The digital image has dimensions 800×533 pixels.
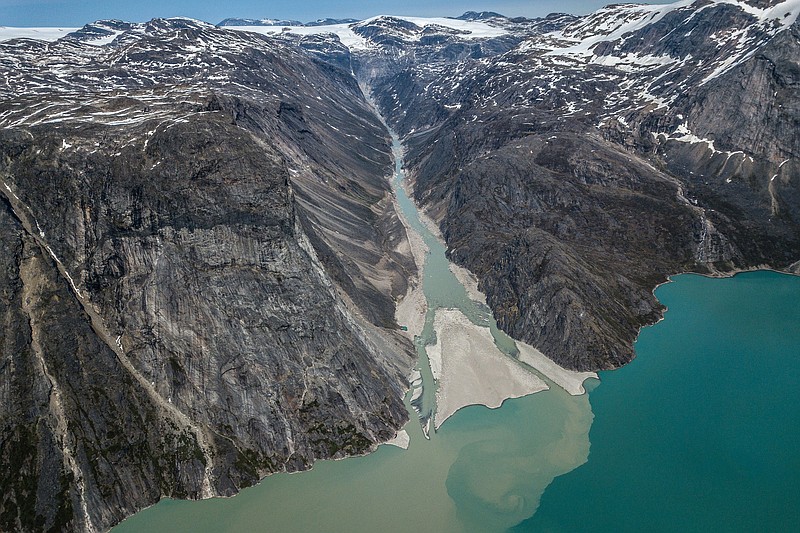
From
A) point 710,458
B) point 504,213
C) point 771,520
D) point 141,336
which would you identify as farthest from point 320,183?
point 771,520

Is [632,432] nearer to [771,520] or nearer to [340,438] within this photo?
[771,520]

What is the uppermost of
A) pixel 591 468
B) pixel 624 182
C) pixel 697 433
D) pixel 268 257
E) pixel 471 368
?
pixel 268 257

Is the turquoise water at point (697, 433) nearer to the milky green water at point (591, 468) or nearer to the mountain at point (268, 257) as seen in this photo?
the milky green water at point (591, 468)

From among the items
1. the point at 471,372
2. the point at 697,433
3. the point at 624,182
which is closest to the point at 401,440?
the point at 471,372

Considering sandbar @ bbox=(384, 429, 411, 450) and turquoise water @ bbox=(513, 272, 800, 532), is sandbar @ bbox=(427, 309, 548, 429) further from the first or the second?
turquoise water @ bbox=(513, 272, 800, 532)

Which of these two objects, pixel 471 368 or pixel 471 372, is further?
pixel 471 368

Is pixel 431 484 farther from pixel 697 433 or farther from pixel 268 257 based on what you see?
pixel 697 433

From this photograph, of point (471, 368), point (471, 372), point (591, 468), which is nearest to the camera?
point (591, 468)

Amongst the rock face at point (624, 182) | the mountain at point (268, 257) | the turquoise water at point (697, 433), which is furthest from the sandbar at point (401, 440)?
the rock face at point (624, 182)
